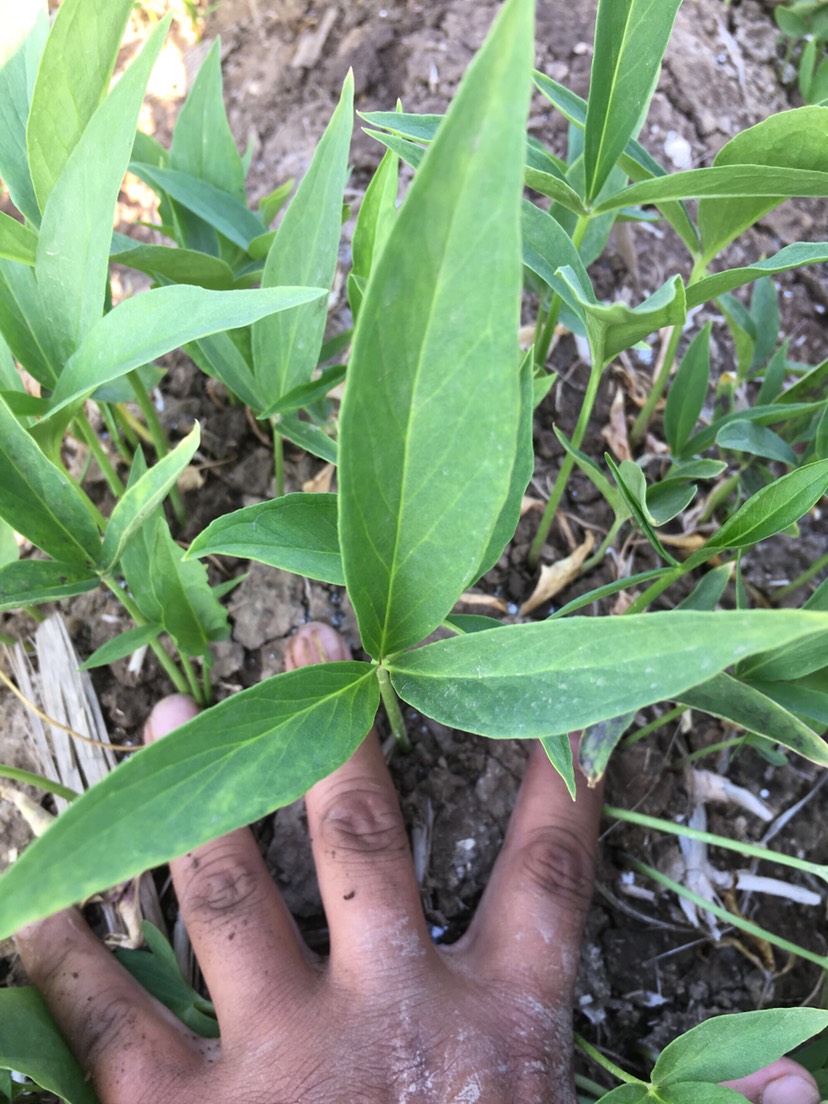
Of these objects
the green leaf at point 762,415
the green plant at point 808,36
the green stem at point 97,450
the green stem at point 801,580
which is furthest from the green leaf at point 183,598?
the green plant at point 808,36

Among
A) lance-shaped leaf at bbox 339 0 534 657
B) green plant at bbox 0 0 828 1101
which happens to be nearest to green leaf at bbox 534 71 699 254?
green plant at bbox 0 0 828 1101

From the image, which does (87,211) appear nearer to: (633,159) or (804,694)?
(633,159)

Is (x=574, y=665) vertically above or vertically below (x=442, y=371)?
below

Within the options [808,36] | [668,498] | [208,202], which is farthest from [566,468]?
[808,36]

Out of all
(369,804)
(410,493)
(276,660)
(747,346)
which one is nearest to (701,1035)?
(369,804)

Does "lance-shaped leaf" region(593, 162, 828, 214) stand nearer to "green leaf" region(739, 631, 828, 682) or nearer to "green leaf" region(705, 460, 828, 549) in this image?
"green leaf" region(705, 460, 828, 549)

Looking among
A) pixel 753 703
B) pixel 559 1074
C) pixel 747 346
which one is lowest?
pixel 559 1074

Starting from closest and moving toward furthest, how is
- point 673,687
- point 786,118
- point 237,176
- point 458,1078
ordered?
1. point 673,687
2. point 786,118
3. point 458,1078
4. point 237,176

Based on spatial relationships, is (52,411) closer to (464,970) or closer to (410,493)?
(410,493)
